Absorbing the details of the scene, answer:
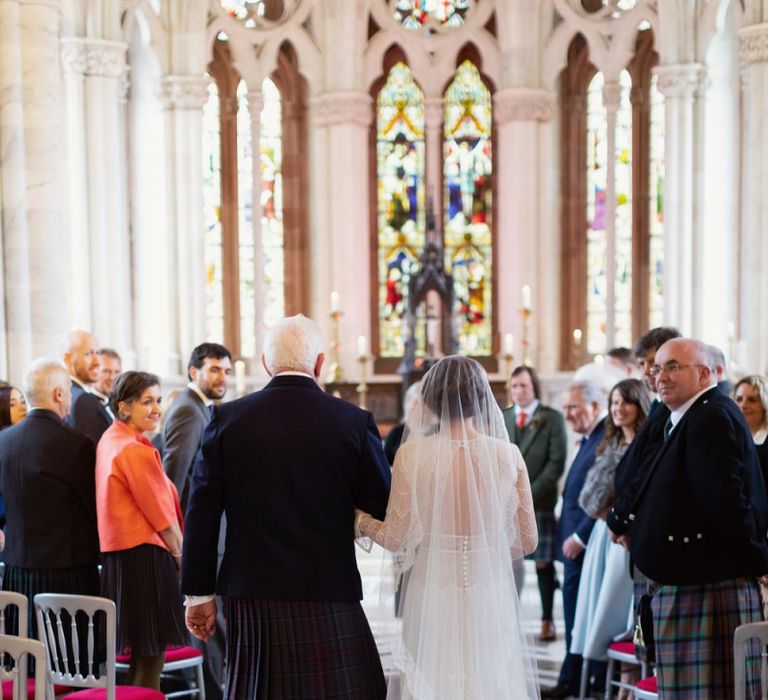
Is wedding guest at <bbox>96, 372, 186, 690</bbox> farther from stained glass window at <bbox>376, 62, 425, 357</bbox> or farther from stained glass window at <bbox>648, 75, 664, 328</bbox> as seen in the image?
stained glass window at <bbox>648, 75, 664, 328</bbox>

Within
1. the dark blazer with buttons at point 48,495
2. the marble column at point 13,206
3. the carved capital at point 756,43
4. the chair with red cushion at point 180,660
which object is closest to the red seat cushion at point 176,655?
the chair with red cushion at point 180,660

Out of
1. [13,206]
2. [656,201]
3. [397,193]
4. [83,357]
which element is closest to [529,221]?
[656,201]

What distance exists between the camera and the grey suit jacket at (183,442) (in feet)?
17.9

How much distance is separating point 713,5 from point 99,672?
9.62 m

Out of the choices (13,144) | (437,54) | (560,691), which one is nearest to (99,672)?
(560,691)

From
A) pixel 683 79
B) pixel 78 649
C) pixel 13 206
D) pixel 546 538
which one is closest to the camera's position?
pixel 78 649

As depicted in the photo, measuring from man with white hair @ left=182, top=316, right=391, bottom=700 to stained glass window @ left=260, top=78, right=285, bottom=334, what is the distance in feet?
32.5

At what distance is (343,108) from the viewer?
12.9m

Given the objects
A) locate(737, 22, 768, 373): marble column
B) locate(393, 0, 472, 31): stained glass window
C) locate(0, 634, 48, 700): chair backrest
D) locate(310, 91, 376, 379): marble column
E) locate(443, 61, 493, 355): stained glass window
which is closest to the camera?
locate(0, 634, 48, 700): chair backrest

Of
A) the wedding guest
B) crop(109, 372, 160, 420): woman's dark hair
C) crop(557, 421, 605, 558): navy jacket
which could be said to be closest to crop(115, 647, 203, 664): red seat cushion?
the wedding guest

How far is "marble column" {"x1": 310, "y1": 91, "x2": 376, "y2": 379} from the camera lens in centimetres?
1298

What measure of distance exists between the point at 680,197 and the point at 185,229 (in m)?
4.95

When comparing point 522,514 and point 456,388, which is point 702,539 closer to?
→ point 522,514

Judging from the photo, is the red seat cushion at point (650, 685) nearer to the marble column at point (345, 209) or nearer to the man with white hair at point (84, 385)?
the man with white hair at point (84, 385)
